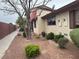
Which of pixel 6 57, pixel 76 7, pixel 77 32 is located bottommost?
pixel 6 57

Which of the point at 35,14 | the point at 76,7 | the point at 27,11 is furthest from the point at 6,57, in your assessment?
the point at 35,14

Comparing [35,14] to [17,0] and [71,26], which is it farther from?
[71,26]

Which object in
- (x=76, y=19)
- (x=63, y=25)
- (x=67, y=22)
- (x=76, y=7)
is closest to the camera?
(x=76, y=7)

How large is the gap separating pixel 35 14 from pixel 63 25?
14.1 meters

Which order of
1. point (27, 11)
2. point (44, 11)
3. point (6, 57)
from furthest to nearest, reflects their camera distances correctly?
point (44, 11) → point (27, 11) → point (6, 57)

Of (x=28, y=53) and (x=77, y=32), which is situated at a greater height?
(x=77, y=32)

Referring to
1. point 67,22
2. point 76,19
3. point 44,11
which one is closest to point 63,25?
point 67,22

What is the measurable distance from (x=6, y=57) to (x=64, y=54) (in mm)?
3671

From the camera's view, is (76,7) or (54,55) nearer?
(54,55)

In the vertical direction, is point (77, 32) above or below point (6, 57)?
above

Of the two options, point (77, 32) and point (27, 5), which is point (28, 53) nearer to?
point (77, 32)

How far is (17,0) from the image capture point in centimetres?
2647

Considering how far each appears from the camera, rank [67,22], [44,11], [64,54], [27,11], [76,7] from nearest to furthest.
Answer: [64,54], [76,7], [67,22], [27,11], [44,11]

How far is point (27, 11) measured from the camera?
2548 cm
